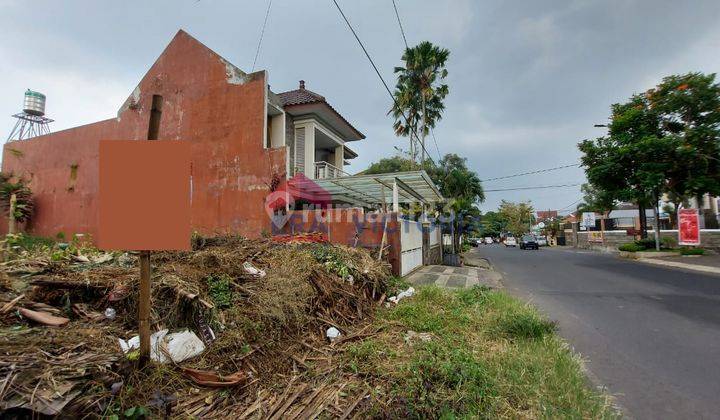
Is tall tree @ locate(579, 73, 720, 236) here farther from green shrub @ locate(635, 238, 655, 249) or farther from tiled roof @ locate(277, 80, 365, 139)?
tiled roof @ locate(277, 80, 365, 139)

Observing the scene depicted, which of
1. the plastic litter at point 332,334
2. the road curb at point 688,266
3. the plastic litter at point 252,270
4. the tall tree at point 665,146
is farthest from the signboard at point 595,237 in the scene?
the plastic litter at point 252,270

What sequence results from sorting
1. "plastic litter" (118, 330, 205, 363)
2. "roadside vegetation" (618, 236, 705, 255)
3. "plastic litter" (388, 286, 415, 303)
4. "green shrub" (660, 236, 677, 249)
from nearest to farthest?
"plastic litter" (118, 330, 205, 363)
"plastic litter" (388, 286, 415, 303)
"roadside vegetation" (618, 236, 705, 255)
"green shrub" (660, 236, 677, 249)

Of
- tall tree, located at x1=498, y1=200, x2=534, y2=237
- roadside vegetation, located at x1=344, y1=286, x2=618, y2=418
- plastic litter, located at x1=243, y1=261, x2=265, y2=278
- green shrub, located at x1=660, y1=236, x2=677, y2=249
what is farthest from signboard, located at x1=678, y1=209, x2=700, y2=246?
tall tree, located at x1=498, y1=200, x2=534, y2=237

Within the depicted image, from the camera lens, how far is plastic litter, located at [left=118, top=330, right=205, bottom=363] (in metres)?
2.92

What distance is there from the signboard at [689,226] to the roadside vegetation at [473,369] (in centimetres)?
1772

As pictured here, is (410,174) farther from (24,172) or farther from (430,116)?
(24,172)

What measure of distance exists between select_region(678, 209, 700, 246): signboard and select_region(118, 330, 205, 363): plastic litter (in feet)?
71.9

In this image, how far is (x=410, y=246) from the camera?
1070cm

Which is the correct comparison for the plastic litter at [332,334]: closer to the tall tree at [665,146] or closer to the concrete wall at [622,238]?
the tall tree at [665,146]

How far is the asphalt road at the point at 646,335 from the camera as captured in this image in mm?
3037

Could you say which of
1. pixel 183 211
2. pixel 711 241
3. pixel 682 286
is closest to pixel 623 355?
pixel 183 211

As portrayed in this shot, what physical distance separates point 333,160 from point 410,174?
800 cm

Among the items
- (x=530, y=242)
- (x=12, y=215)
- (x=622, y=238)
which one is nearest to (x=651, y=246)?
(x=622, y=238)

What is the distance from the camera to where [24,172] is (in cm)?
1544
